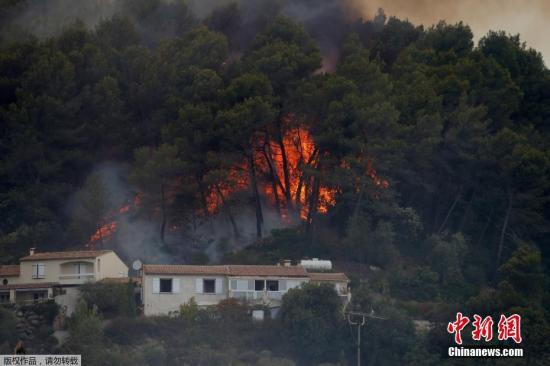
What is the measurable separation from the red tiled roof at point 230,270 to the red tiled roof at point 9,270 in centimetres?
699

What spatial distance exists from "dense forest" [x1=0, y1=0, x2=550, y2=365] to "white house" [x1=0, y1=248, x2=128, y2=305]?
3625 millimetres

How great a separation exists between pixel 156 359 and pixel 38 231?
1584cm

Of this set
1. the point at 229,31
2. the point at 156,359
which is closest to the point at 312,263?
the point at 156,359

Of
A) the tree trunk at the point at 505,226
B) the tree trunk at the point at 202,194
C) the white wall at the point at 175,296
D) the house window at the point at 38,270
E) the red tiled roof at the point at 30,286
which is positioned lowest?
the white wall at the point at 175,296

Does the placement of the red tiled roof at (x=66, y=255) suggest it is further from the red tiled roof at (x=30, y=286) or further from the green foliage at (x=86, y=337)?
the green foliage at (x=86, y=337)

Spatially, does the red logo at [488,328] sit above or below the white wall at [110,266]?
below

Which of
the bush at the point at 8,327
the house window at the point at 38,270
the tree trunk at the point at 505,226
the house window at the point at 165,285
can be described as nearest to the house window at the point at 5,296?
the house window at the point at 38,270

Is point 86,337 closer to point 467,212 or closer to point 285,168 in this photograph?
point 285,168

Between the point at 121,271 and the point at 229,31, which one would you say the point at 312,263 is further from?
the point at 229,31

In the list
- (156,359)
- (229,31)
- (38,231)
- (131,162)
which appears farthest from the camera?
(229,31)

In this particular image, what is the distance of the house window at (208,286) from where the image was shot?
72.4m

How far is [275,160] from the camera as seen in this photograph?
85125 millimetres

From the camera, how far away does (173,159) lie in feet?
259

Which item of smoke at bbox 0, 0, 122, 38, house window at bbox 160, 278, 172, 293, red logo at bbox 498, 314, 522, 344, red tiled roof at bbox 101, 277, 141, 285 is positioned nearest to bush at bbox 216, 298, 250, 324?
house window at bbox 160, 278, 172, 293
